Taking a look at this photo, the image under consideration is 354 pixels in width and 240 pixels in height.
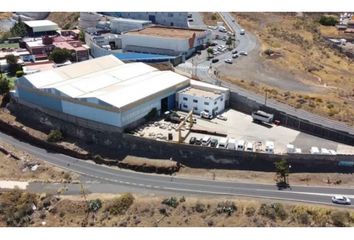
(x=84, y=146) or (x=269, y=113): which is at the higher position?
(x=269, y=113)

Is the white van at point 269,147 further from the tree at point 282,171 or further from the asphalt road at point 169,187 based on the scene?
the asphalt road at point 169,187

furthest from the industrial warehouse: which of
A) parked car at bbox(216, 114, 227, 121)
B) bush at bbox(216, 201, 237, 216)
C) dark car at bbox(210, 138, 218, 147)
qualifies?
bush at bbox(216, 201, 237, 216)

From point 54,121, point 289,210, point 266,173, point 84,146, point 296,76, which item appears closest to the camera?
point 289,210

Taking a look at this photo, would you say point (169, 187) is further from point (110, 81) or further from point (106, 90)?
point (110, 81)

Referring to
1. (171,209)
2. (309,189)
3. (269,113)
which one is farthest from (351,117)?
(171,209)

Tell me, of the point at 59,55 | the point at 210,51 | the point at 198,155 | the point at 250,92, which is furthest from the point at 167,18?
the point at 198,155

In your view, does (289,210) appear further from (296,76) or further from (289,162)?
(296,76)
